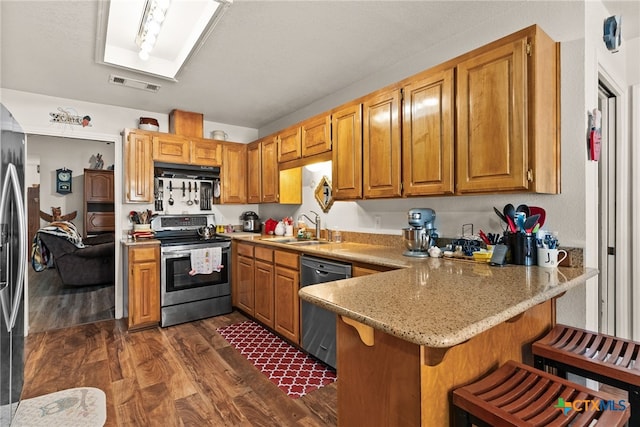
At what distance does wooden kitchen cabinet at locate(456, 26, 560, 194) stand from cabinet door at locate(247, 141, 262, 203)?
8.91ft

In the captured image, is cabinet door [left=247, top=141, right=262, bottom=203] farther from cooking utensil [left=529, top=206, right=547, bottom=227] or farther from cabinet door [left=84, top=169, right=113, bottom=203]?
cabinet door [left=84, top=169, right=113, bottom=203]

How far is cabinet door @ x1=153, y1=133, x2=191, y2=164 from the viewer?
3.71 m

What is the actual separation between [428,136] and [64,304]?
4.95 meters

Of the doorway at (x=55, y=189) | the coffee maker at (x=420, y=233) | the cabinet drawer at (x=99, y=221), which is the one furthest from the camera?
the cabinet drawer at (x=99, y=221)

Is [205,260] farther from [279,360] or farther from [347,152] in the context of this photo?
[347,152]

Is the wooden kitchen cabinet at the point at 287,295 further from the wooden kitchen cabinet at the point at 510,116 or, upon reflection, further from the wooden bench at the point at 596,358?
the wooden bench at the point at 596,358

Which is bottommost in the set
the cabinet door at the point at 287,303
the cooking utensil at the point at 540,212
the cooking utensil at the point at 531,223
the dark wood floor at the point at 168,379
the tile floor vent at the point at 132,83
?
the dark wood floor at the point at 168,379

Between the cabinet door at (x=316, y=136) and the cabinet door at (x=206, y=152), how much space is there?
1.50 metres

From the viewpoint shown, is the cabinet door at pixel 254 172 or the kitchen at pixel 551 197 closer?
the kitchen at pixel 551 197

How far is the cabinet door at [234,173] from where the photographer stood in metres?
4.23

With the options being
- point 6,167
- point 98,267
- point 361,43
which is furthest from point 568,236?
point 98,267

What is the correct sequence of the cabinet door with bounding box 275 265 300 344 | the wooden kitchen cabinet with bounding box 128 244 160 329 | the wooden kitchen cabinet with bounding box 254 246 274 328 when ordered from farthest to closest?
the wooden kitchen cabinet with bounding box 128 244 160 329, the wooden kitchen cabinet with bounding box 254 246 274 328, the cabinet door with bounding box 275 265 300 344

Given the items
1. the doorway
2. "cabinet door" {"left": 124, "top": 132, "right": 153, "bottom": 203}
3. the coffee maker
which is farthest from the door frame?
the doorway

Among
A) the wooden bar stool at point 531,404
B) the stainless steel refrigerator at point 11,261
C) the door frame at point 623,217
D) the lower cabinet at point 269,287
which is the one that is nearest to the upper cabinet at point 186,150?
the lower cabinet at point 269,287
